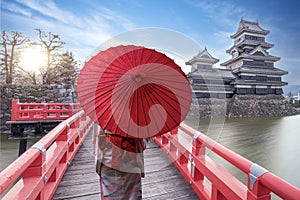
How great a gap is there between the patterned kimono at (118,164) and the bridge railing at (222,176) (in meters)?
0.66

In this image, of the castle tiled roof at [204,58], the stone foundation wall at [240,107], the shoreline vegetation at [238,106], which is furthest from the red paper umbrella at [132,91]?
the castle tiled roof at [204,58]

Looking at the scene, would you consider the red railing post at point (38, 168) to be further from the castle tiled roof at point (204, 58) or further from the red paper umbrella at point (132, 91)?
the castle tiled roof at point (204, 58)

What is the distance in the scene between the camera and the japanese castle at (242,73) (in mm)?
17297

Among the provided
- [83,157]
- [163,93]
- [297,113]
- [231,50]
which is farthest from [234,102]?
[163,93]

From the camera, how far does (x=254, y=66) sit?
18.5m

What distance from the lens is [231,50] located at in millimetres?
21406

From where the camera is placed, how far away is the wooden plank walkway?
1.83 meters

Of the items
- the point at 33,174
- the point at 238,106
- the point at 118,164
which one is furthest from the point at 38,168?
the point at 238,106

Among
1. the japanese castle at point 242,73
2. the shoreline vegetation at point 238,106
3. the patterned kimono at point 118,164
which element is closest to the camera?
the patterned kimono at point 118,164

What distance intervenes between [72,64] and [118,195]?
50.8 ft

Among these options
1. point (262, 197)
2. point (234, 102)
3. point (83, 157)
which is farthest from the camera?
point (234, 102)

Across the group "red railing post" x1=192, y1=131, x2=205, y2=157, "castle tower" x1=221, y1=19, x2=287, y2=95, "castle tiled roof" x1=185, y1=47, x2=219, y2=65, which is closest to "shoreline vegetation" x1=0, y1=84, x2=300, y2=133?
"castle tower" x1=221, y1=19, x2=287, y2=95

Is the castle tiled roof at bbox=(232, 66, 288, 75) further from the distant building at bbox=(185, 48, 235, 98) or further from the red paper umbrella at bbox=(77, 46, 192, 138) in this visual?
the red paper umbrella at bbox=(77, 46, 192, 138)

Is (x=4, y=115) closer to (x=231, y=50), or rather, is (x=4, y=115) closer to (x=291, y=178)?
(x=291, y=178)
